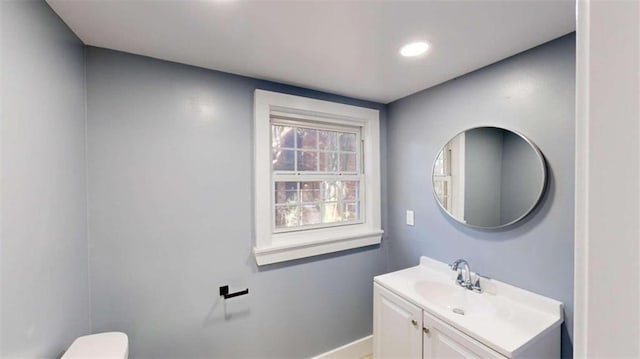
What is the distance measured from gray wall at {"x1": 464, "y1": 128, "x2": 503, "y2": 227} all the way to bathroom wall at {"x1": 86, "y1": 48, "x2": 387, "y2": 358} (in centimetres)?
126

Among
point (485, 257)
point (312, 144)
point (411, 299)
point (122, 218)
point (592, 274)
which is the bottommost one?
point (411, 299)

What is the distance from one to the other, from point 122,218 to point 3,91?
0.79m

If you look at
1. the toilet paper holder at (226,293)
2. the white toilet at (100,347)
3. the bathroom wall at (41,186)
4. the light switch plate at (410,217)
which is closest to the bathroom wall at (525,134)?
the light switch plate at (410,217)

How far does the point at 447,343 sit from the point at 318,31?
5.58ft

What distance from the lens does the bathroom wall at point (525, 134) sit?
1273 millimetres

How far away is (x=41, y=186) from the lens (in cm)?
98

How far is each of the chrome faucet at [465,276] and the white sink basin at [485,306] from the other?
3cm

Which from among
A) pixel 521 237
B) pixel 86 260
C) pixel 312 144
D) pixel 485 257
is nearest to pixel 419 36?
pixel 312 144

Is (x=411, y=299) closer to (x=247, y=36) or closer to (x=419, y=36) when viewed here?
(x=419, y=36)

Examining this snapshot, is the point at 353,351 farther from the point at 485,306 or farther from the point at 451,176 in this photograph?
the point at 451,176

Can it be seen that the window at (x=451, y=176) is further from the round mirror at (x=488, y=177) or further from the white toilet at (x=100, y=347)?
the white toilet at (x=100, y=347)

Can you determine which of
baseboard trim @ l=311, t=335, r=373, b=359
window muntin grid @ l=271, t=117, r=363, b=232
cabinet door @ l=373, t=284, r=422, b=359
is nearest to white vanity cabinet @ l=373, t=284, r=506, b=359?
cabinet door @ l=373, t=284, r=422, b=359

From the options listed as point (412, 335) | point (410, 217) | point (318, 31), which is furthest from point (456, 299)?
point (318, 31)

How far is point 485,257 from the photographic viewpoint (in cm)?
161
